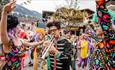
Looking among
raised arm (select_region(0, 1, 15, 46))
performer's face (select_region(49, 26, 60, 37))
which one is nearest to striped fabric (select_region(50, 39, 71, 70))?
performer's face (select_region(49, 26, 60, 37))

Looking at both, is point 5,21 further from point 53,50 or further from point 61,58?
point 61,58

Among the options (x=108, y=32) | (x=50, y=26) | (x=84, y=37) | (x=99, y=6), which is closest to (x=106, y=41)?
(x=108, y=32)

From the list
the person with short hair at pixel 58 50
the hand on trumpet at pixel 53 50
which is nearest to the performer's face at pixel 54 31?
the person with short hair at pixel 58 50

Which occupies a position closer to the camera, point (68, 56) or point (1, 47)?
point (1, 47)

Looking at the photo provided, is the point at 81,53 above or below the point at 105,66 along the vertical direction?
below

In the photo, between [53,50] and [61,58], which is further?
[61,58]

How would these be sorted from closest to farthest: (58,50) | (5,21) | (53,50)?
1. (5,21)
2. (53,50)
3. (58,50)

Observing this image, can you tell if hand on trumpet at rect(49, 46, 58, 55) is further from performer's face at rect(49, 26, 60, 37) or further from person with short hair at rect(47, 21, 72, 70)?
performer's face at rect(49, 26, 60, 37)

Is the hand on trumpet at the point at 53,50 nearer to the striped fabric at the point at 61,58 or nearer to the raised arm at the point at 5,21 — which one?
the striped fabric at the point at 61,58

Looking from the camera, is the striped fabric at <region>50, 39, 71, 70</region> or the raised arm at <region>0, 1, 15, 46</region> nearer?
the raised arm at <region>0, 1, 15, 46</region>

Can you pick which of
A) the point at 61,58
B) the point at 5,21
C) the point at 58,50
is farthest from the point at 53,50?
the point at 5,21

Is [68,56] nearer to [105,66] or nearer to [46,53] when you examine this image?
[46,53]

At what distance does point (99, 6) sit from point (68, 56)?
275 cm

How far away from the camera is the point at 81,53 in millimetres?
15992
